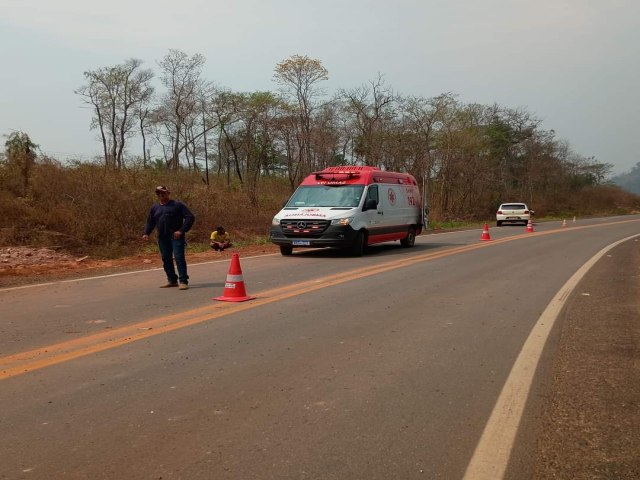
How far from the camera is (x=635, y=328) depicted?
707cm

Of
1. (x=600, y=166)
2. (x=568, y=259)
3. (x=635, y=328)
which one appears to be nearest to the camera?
(x=635, y=328)

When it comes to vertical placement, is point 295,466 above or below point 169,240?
below

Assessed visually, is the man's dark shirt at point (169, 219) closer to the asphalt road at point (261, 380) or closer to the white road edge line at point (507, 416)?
the asphalt road at point (261, 380)

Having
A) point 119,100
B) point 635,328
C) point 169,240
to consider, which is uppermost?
point 119,100

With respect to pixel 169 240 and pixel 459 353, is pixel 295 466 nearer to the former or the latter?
pixel 459 353

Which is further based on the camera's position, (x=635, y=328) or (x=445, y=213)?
(x=445, y=213)

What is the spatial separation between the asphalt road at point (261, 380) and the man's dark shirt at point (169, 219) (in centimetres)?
100

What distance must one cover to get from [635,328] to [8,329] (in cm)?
741

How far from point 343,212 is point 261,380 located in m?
10.4

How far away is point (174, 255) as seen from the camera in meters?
9.85

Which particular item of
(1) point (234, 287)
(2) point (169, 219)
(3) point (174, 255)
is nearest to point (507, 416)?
(1) point (234, 287)

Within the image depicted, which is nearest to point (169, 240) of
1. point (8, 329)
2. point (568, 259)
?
point (8, 329)

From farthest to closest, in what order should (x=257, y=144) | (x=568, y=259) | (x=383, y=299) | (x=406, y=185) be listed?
1. (x=257, y=144)
2. (x=406, y=185)
3. (x=568, y=259)
4. (x=383, y=299)

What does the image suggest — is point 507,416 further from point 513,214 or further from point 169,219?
point 513,214
